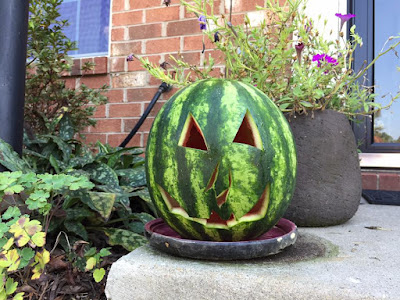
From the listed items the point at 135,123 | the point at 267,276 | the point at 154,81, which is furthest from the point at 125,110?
the point at 267,276

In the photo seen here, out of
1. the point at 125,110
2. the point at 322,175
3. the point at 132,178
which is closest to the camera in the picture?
the point at 322,175

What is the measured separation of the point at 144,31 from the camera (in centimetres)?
304

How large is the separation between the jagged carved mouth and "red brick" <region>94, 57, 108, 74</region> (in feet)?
7.74

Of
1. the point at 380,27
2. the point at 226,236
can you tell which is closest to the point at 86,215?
the point at 226,236

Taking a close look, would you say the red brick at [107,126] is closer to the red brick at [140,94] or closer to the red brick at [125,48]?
the red brick at [140,94]

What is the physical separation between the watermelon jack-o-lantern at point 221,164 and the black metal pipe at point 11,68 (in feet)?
2.42

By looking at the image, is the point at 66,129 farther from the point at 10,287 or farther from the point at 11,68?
the point at 10,287

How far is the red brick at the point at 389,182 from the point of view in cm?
260

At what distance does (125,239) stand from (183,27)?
2061 mm

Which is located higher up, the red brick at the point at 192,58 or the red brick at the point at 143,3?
the red brick at the point at 143,3

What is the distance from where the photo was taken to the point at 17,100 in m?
1.45

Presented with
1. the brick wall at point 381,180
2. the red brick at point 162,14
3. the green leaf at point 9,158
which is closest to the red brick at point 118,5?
the red brick at point 162,14

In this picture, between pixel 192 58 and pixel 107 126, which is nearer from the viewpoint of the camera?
pixel 192 58

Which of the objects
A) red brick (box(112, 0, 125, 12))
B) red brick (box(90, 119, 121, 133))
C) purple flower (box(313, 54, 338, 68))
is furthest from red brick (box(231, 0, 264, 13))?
red brick (box(90, 119, 121, 133))
